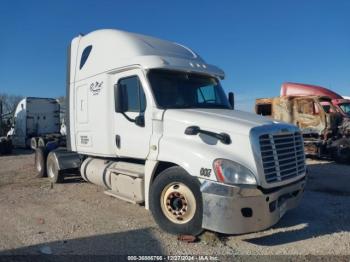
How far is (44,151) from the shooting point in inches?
469

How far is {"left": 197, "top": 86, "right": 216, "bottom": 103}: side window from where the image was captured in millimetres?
7184

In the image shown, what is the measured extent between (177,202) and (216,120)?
4.52 feet

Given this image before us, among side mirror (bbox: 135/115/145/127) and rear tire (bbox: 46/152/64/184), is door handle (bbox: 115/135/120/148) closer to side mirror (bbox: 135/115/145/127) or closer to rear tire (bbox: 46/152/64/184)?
side mirror (bbox: 135/115/145/127)

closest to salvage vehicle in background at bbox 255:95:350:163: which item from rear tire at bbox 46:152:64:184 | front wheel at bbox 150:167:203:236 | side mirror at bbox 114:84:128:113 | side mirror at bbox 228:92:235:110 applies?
side mirror at bbox 228:92:235:110

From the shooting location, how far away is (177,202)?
5.96 m

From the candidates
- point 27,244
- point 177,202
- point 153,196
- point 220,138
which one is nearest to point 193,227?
point 177,202

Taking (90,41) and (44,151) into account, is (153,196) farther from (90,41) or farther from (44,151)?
(44,151)

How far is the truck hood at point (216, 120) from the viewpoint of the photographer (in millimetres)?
5738

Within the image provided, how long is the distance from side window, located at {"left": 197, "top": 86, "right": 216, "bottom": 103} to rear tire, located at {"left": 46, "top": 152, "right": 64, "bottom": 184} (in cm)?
513

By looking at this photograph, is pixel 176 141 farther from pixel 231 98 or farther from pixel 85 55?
pixel 85 55

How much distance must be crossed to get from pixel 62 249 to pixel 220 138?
108 inches

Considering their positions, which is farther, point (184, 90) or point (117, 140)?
point (117, 140)

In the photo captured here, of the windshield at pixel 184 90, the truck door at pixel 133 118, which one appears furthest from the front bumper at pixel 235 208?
the windshield at pixel 184 90

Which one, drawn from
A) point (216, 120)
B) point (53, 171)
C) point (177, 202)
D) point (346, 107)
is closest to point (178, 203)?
point (177, 202)
